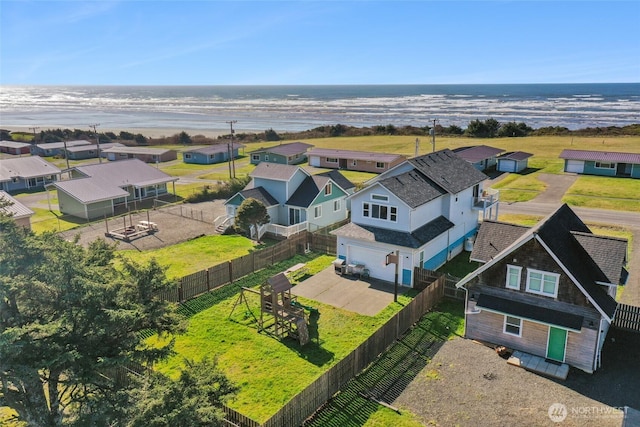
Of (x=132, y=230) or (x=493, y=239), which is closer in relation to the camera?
(x=493, y=239)

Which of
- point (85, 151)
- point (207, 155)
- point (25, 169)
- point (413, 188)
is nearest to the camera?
point (413, 188)

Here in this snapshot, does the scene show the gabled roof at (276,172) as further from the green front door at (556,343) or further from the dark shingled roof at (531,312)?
the green front door at (556,343)

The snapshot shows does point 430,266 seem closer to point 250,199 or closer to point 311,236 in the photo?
point 311,236

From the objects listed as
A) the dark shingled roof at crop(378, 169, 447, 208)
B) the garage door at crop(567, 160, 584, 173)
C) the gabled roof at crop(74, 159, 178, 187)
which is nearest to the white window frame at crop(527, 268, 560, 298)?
the dark shingled roof at crop(378, 169, 447, 208)

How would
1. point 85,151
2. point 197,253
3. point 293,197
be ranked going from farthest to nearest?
point 85,151
point 293,197
point 197,253

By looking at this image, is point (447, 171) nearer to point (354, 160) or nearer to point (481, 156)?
point (481, 156)

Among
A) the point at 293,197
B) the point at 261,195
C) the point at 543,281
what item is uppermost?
the point at 543,281

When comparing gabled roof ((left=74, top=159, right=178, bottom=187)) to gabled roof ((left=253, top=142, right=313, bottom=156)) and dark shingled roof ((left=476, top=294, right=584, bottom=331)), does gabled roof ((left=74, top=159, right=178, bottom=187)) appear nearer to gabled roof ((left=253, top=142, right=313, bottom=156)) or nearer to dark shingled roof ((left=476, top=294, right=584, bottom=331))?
gabled roof ((left=253, top=142, right=313, bottom=156))

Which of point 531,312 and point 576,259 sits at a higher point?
point 576,259

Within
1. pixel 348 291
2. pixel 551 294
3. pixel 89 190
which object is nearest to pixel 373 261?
pixel 348 291
